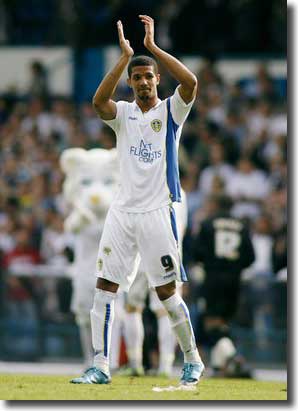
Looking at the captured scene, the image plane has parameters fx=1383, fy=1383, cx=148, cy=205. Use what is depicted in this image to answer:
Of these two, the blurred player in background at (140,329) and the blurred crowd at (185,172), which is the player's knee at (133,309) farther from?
the blurred crowd at (185,172)

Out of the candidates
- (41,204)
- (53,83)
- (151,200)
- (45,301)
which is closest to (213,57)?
(53,83)

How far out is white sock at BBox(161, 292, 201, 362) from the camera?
9.96m

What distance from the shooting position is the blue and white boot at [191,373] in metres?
9.89

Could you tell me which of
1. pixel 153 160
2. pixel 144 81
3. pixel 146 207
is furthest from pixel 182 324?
pixel 144 81

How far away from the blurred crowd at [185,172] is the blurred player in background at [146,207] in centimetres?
635

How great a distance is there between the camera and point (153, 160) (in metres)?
9.85

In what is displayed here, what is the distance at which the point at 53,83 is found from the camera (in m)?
22.9

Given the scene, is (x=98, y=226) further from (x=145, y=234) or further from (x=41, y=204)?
(x=41, y=204)

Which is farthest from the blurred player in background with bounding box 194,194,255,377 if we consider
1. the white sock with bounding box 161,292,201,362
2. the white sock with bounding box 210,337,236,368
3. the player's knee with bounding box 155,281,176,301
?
the player's knee with bounding box 155,281,176,301

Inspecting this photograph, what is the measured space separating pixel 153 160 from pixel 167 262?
73cm

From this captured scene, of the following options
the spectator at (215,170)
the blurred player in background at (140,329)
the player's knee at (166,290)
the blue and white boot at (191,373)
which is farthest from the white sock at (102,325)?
the spectator at (215,170)

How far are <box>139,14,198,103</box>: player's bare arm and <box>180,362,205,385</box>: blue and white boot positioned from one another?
1.90 m

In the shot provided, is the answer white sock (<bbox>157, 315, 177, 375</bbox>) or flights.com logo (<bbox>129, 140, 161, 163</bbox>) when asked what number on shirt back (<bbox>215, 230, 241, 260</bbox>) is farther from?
flights.com logo (<bbox>129, 140, 161, 163</bbox>)

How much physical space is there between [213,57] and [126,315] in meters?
9.32
